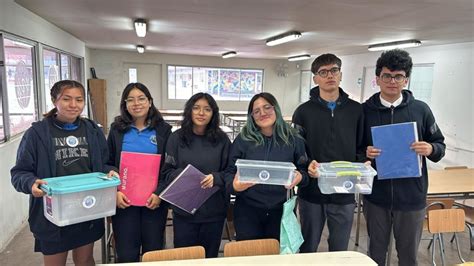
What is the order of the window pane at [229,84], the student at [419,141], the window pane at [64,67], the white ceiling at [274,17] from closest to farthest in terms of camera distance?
the student at [419,141] → the white ceiling at [274,17] → the window pane at [64,67] → the window pane at [229,84]

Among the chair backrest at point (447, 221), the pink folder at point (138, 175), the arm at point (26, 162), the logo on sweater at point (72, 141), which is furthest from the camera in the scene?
the chair backrest at point (447, 221)

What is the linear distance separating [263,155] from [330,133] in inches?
18.5

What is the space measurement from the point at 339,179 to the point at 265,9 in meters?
2.60

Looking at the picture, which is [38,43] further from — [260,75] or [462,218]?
[260,75]

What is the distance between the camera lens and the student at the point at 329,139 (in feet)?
6.67

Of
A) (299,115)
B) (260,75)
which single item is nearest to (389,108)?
(299,115)

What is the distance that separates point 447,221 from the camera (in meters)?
2.33

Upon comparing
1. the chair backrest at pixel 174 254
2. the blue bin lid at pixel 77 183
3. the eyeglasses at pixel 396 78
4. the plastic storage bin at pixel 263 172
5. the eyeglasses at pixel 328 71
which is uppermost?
the eyeglasses at pixel 328 71

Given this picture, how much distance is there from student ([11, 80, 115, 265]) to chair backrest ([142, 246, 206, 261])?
540 millimetres

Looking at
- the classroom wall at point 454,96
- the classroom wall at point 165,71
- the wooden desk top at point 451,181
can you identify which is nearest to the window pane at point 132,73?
the classroom wall at point 165,71

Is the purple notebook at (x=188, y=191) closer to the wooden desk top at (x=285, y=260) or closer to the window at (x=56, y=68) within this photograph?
the wooden desk top at (x=285, y=260)

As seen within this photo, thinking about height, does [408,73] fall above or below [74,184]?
above

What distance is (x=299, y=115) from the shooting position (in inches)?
84.2

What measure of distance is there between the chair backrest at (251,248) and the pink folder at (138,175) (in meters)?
0.61
